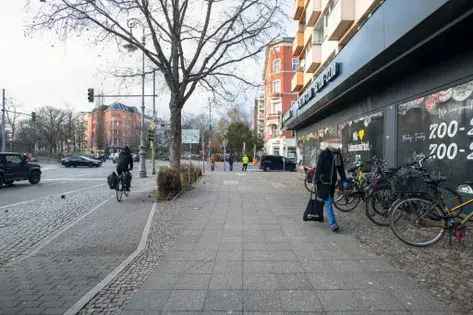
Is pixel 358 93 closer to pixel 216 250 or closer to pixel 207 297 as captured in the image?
pixel 216 250

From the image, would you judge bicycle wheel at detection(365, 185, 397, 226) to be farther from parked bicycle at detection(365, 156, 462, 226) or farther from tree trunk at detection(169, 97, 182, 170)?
tree trunk at detection(169, 97, 182, 170)

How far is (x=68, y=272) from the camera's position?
4.33 meters

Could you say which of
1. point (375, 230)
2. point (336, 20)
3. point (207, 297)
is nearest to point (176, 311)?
point (207, 297)

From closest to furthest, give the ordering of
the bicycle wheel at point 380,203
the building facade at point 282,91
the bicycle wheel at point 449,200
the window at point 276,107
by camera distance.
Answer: the bicycle wheel at point 449,200
the bicycle wheel at point 380,203
the building facade at point 282,91
the window at point 276,107

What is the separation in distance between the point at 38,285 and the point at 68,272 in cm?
46

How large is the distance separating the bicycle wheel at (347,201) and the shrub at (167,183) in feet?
16.5

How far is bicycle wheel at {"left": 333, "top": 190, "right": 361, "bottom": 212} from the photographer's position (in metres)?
8.02

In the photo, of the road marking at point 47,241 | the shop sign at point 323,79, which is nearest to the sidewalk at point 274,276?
the road marking at point 47,241

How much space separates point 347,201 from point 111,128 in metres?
95.1

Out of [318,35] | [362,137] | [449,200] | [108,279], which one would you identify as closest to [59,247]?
[108,279]

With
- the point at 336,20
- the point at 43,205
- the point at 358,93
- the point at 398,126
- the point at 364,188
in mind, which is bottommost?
the point at 43,205

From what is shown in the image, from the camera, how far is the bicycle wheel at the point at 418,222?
505 centimetres

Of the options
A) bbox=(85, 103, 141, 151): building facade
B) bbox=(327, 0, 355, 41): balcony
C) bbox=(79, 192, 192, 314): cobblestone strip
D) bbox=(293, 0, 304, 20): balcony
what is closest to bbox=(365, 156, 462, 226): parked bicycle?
bbox=(79, 192, 192, 314): cobblestone strip

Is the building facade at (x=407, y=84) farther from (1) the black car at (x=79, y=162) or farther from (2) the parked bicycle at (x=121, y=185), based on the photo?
(1) the black car at (x=79, y=162)
